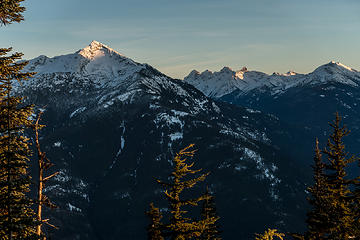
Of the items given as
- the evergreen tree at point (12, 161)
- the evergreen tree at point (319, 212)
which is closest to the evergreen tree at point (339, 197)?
the evergreen tree at point (319, 212)

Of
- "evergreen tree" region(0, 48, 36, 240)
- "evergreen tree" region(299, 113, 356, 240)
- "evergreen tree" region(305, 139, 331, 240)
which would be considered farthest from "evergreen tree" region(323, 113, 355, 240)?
"evergreen tree" region(0, 48, 36, 240)

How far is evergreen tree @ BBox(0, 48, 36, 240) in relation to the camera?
17391mm

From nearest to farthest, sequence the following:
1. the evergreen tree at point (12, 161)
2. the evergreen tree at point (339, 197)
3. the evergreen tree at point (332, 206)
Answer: the evergreen tree at point (12, 161) → the evergreen tree at point (339, 197) → the evergreen tree at point (332, 206)

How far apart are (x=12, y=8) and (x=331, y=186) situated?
28243mm

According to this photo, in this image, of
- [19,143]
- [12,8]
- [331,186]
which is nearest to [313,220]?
[331,186]

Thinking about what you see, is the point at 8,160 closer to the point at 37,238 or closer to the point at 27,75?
the point at 37,238

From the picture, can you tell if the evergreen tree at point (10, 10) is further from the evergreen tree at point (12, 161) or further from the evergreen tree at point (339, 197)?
the evergreen tree at point (339, 197)

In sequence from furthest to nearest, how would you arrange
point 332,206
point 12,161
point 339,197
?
point 339,197, point 332,206, point 12,161

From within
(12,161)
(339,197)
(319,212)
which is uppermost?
(12,161)

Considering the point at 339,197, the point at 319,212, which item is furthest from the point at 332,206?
the point at 339,197

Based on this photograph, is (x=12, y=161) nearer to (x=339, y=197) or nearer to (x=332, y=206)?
(x=332, y=206)

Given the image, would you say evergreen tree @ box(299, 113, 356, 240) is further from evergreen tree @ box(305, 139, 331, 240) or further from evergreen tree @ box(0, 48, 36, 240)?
evergreen tree @ box(0, 48, 36, 240)

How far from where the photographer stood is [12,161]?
1886 centimetres

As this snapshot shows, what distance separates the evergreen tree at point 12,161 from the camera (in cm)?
1739
